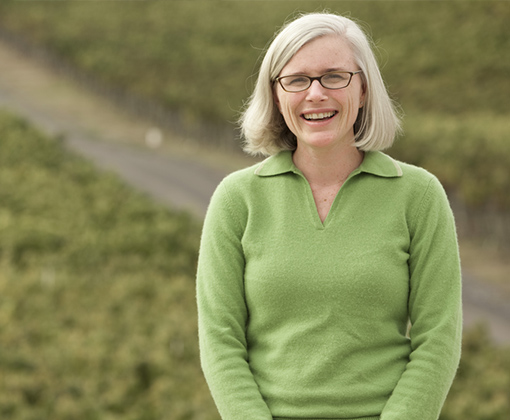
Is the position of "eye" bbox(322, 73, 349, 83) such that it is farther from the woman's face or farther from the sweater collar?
the sweater collar

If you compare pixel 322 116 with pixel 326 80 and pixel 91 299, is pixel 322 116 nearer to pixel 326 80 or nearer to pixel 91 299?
pixel 326 80

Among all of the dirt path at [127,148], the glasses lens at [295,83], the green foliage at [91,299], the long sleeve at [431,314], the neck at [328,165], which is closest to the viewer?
the long sleeve at [431,314]

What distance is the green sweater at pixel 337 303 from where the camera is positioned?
7.38ft

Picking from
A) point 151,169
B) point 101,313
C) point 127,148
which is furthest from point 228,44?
point 101,313

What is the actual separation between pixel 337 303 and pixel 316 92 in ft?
2.15

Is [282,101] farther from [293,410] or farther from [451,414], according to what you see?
[451,414]

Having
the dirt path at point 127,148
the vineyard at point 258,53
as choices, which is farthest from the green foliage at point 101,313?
the vineyard at point 258,53

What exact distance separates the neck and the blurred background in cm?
54

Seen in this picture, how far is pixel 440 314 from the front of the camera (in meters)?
2.29

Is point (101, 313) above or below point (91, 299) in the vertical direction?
above

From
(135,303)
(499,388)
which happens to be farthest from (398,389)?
(135,303)

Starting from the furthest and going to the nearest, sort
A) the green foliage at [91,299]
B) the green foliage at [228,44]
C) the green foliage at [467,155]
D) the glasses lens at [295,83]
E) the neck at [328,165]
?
the green foliage at [228,44]
the green foliage at [467,155]
the green foliage at [91,299]
the neck at [328,165]
the glasses lens at [295,83]

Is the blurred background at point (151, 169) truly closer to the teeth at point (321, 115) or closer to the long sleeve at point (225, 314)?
the teeth at point (321, 115)

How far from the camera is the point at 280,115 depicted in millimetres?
2527
